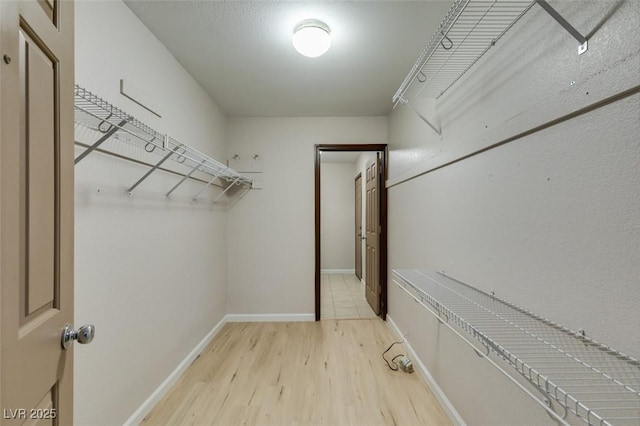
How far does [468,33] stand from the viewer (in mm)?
1193

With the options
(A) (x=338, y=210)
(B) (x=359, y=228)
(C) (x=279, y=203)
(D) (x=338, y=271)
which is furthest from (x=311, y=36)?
(D) (x=338, y=271)

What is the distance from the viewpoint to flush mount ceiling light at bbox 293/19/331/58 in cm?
166

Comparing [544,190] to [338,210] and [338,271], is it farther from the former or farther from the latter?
[338,271]

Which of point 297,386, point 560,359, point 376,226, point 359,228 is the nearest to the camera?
point 560,359

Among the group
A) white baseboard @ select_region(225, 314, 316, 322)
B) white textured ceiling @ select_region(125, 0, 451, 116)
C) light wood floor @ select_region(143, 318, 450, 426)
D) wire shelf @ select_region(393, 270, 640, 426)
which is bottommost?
light wood floor @ select_region(143, 318, 450, 426)

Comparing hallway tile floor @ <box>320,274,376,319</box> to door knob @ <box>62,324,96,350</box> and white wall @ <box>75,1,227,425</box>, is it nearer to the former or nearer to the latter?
white wall @ <box>75,1,227,425</box>

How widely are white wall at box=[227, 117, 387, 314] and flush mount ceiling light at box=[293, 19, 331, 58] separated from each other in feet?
5.43

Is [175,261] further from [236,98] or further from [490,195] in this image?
[490,195]

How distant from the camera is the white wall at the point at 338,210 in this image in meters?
6.30

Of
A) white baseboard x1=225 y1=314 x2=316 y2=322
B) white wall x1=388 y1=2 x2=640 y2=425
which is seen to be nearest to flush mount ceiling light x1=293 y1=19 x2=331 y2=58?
white wall x1=388 y1=2 x2=640 y2=425

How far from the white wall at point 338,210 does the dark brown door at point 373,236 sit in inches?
81.5

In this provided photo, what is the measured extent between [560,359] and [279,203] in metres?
2.93

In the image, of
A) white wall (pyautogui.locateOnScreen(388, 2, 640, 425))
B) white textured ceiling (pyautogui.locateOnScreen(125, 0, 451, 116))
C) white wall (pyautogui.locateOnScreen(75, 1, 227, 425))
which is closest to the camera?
white wall (pyautogui.locateOnScreen(388, 2, 640, 425))

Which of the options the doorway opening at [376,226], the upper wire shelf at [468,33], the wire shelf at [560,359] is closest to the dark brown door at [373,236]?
the doorway opening at [376,226]
